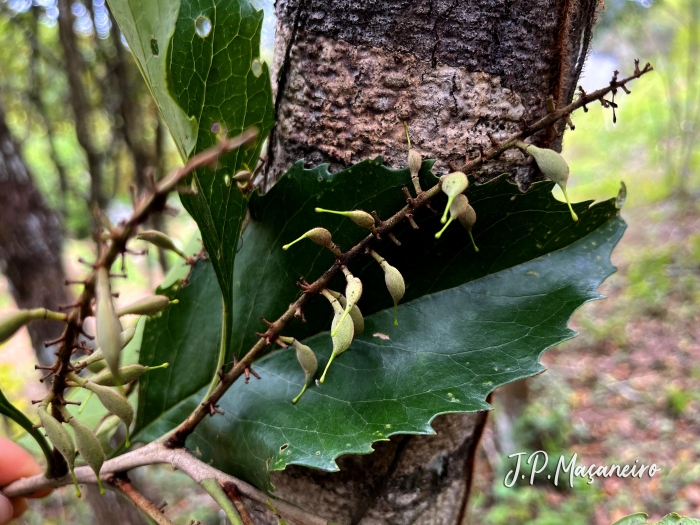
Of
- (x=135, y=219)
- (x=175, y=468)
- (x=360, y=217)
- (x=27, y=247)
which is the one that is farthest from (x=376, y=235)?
(x=27, y=247)

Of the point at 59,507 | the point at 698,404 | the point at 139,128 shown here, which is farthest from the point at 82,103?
the point at 698,404

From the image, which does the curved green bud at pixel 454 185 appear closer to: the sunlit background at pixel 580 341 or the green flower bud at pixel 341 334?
the green flower bud at pixel 341 334

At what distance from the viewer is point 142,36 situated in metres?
0.48

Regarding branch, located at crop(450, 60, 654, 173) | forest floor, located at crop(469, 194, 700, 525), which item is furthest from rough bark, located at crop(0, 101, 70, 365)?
forest floor, located at crop(469, 194, 700, 525)

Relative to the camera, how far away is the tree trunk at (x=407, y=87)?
588 mm

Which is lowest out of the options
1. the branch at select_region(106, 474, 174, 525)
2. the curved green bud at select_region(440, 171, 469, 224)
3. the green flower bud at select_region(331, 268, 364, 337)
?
the branch at select_region(106, 474, 174, 525)

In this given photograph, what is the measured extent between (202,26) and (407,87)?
0.24 metres

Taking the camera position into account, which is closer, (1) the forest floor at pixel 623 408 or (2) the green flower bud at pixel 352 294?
(2) the green flower bud at pixel 352 294

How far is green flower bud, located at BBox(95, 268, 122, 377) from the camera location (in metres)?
0.34

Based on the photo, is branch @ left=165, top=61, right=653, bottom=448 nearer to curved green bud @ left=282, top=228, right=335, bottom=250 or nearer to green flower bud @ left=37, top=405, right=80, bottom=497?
curved green bud @ left=282, top=228, right=335, bottom=250

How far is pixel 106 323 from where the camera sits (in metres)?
0.35

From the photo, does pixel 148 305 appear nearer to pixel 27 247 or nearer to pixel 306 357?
pixel 306 357

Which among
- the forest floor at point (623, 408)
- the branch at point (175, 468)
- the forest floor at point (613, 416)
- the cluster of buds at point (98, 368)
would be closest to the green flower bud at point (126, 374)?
the cluster of buds at point (98, 368)

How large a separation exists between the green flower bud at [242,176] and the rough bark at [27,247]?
1.74m
